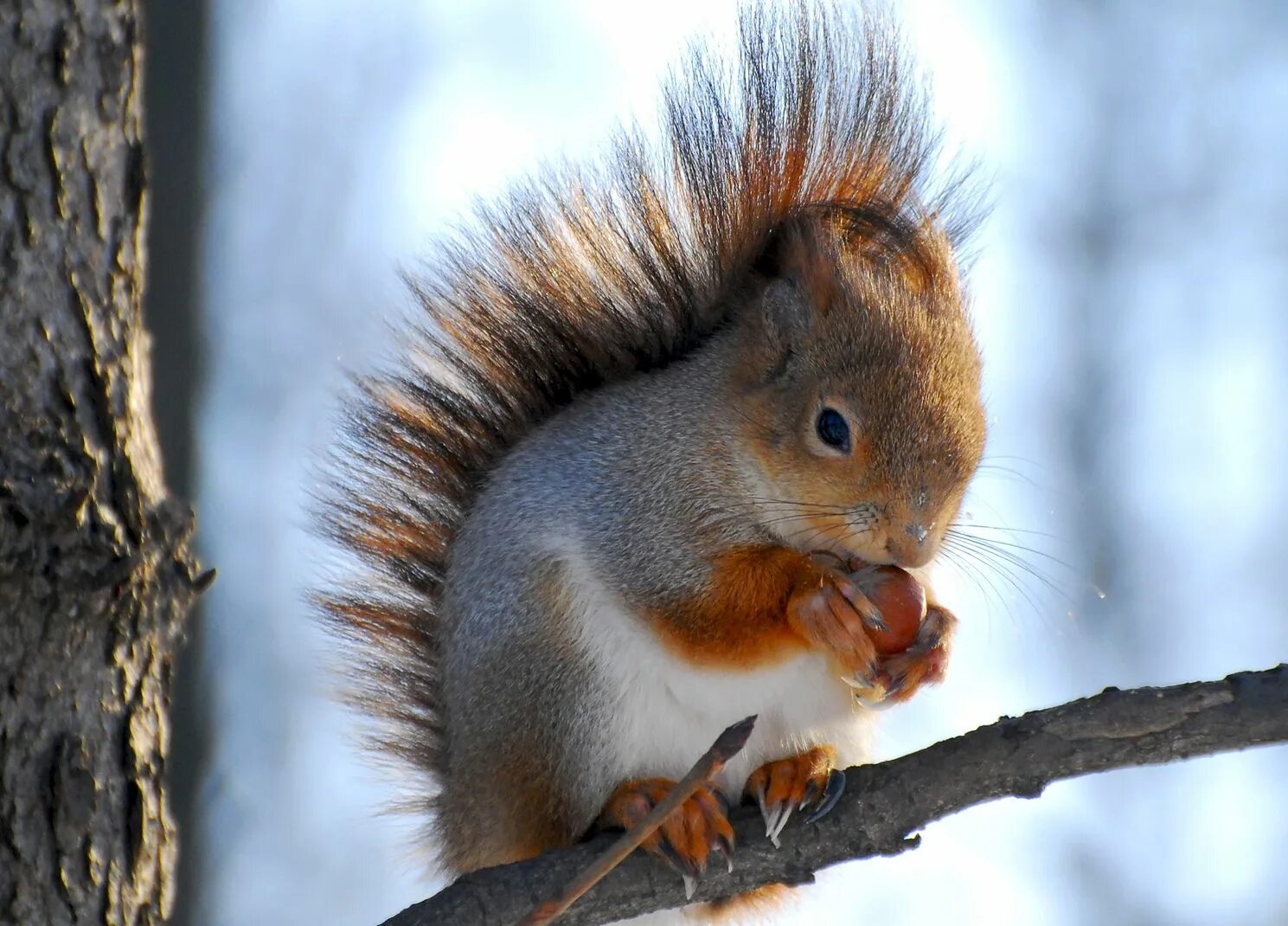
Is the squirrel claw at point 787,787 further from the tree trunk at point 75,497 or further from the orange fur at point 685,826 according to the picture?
the tree trunk at point 75,497

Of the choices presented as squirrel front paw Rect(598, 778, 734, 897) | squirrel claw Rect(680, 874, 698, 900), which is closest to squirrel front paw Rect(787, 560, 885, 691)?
squirrel front paw Rect(598, 778, 734, 897)

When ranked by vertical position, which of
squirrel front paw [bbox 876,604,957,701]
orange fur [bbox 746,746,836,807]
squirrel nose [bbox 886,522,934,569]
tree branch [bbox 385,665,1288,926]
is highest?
squirrel nose [bbox 886,522,934,569]

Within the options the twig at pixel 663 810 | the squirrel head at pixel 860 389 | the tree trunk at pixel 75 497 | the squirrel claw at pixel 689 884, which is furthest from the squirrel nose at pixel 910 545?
the tree trunk at pixel 75 497

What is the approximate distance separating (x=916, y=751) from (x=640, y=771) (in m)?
0.48

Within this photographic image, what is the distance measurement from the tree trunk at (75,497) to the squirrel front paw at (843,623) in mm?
994

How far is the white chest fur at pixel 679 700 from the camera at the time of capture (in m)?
2.31

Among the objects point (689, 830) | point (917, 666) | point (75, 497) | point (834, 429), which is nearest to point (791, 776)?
point (689, 830)

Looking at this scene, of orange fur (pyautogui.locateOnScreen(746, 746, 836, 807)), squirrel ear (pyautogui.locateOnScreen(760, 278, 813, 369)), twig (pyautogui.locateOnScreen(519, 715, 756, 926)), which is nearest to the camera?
twig (pyautogui.locateOnScreen(519, 715, 756, 926))

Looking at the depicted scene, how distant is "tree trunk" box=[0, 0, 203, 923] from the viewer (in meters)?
1.49

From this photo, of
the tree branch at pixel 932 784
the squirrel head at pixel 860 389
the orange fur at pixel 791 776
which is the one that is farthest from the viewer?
the squirrel head at pixel 860 389

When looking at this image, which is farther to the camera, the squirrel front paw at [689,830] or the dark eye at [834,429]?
the dark eye at [834,429]

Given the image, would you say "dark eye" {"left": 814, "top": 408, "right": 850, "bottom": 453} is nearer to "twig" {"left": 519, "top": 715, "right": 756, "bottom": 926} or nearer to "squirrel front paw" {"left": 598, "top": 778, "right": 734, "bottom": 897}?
"squirrel front paw" {"left": 598, "top": 778, "right": 734, "bottom": 897}

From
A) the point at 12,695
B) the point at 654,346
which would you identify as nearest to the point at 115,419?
the point at 12,695

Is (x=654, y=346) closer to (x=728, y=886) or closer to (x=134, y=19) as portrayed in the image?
(x=728, y=886)
